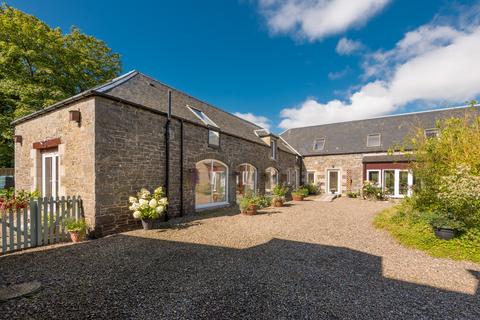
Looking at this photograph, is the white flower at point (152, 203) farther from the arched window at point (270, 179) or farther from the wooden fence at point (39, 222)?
the arched window at point (270, 179)

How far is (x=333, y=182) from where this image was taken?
19.9 meters

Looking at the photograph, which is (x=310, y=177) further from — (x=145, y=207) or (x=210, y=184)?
(x=145, y=207)

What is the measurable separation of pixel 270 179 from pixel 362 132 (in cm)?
1072

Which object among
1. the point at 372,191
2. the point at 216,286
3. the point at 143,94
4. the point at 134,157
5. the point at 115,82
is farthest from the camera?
the point at 372,191

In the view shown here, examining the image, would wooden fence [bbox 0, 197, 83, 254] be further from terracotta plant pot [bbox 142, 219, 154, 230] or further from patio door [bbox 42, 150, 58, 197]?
patio door [bbox 42, 150, 58, 197]

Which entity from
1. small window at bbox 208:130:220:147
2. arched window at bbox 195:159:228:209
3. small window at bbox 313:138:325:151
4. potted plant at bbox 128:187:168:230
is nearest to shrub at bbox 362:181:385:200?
small window at bbox 313:138:325:151

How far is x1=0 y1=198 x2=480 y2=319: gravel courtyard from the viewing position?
292cm

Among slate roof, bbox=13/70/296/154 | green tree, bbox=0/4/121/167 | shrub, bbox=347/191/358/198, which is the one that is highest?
green tree, bbox=0/4/121/167

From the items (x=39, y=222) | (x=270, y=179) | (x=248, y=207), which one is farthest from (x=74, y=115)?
(x=270, y=179)

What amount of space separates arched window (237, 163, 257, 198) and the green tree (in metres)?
14.1

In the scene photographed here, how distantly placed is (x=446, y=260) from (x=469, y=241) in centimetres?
130

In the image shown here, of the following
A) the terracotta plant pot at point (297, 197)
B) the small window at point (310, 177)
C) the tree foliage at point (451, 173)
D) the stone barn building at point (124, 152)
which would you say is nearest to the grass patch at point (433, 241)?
the tree foliage at point (451, 173)

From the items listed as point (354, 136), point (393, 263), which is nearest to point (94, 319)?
point (393, 263)

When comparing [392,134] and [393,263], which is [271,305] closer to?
[393,263]
